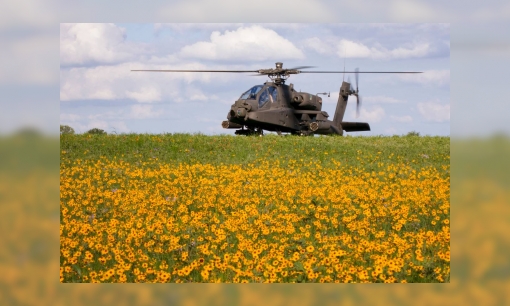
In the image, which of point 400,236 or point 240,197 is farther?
point 240,197

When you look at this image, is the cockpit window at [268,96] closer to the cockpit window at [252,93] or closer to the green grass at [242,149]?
the cockpit window at [252,93]

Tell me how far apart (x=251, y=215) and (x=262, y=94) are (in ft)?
39.6

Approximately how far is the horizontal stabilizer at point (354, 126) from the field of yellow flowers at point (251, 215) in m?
12.1

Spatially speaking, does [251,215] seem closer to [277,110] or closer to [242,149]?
[242,149]

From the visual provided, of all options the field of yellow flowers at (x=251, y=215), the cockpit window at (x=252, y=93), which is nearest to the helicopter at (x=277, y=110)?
the cockpit window at (x=252, y=93)

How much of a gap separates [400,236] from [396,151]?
22.2 ft

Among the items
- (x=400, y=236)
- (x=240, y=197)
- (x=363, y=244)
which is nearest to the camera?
(x=363, y=244)

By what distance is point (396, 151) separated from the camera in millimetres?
14992

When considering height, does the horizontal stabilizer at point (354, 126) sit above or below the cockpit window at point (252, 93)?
below

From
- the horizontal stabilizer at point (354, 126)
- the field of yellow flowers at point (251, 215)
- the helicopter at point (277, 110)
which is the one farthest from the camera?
the horizontal stabilizer at point (354, 126)

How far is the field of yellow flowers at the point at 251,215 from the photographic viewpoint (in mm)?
7316
